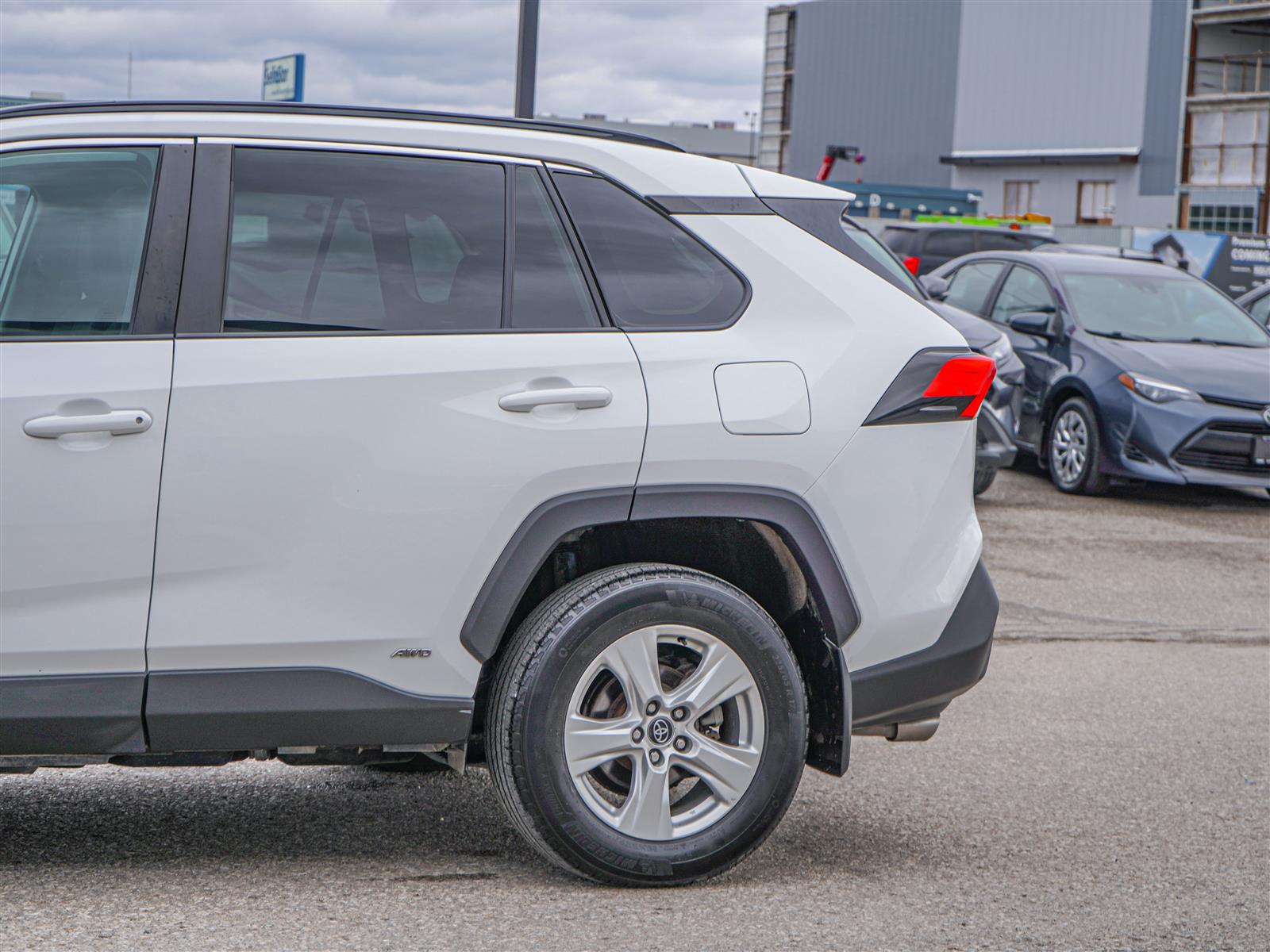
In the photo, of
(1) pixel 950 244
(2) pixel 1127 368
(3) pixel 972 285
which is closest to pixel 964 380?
(2) pixel 1127 368

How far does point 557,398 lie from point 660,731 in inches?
32.7

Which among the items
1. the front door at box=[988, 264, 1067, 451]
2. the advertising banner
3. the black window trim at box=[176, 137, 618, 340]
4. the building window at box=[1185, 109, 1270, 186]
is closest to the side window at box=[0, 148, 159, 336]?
the black window trim at box=[176, 137, 618, 340]

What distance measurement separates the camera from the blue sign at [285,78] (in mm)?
13211

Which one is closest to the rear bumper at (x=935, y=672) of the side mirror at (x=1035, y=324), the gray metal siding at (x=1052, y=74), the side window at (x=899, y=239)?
the side mirror at (x=1035, y=324)

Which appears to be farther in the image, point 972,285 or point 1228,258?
point 1228,258

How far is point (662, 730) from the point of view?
12.0ft

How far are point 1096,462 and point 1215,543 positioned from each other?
1.49 meters

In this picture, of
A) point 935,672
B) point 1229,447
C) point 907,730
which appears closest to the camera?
point 935,672

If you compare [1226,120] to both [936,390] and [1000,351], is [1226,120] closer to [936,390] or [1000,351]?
[1000,351]

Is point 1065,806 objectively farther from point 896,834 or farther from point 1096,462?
point 1096,462

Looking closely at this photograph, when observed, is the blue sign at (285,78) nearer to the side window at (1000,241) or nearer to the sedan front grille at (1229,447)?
the sedan front grille at (1229,447)

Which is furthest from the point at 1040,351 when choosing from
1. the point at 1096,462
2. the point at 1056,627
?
the point at 1056,627

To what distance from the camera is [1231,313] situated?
1203 centimetres

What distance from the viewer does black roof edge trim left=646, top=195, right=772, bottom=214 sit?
3.83 m
